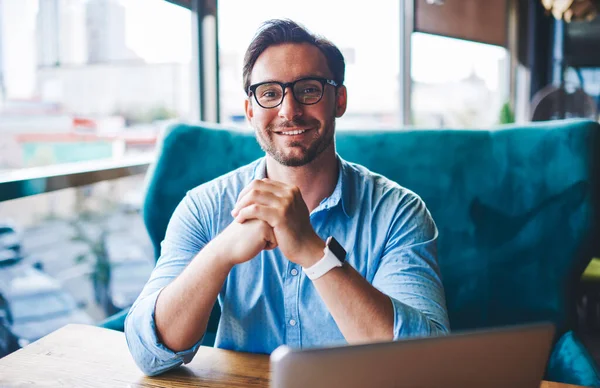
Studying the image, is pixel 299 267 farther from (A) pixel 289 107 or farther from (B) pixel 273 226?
(A) pixel 289 107

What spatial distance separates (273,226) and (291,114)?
341mm

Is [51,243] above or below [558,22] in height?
below

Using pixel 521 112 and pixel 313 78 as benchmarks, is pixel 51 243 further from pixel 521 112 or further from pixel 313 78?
pixel 521 112

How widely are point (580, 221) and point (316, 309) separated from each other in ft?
2.57

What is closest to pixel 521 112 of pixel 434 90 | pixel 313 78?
pixel 434 90

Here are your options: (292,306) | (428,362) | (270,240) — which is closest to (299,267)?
(292,306)

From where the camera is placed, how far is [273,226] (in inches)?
41.9

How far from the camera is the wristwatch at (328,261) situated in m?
1.02

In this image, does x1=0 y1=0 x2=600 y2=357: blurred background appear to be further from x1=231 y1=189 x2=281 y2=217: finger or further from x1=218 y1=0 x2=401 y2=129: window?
x1=231 y1=189 x2=281 y2=217: finger

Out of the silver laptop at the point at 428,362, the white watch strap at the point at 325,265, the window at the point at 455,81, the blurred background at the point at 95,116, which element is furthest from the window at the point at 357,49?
the silver laptop at the point at 428,362

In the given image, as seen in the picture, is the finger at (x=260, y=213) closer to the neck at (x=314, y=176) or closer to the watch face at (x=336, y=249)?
the watch face at (x=336, y=249)

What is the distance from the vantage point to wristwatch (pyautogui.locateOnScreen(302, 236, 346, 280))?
1022 millimetres

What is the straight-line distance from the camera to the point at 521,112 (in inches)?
245

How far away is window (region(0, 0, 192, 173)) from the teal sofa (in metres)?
0.56
